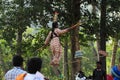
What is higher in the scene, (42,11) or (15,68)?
(42,11)

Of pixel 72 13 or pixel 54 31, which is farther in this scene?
pixel 72 13

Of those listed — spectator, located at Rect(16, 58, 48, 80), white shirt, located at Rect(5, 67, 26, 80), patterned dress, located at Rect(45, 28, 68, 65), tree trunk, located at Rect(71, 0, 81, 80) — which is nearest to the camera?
spectator, located at Rect(16, 58, 48, 80)

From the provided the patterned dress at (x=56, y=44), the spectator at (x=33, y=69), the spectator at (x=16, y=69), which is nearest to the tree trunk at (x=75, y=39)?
the patterned dress at (x=56, y=44)

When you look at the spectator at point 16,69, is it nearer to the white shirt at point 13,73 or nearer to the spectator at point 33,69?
the white shirt at point 13,73

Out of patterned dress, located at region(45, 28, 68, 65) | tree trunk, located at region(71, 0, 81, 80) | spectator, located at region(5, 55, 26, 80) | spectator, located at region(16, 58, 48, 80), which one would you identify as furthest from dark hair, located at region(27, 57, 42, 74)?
tree trunk, located at region(71, 0, 81, 80)

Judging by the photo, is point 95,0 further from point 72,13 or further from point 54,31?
point 54,31

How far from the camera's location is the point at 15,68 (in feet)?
26.3

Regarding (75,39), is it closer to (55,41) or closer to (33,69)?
(55,41)

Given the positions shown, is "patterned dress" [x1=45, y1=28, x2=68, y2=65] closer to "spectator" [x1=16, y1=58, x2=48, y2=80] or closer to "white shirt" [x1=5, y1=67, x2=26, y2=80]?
"white shirt" [x1=5, y1=67, x2=26, y2=80]

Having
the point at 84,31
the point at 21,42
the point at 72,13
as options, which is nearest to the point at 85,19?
the point at 84,31

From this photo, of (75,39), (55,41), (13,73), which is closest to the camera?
(13,73)

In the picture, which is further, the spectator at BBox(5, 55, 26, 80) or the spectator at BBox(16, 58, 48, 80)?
the spectator at BBox(5, 55, 26, 80)

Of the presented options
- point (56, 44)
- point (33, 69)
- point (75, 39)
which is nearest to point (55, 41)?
point (56, 44)

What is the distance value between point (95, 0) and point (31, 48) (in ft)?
14.1
